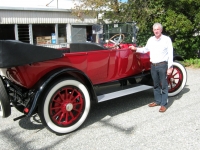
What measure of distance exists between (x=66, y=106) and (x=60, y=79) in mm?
392

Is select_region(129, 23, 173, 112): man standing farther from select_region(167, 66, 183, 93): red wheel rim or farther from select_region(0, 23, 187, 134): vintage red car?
select_region(167, 66, 183, 93): red wheel rim

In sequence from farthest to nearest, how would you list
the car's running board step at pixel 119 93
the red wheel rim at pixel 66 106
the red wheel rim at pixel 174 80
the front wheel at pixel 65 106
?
the red wheel rim at pixel 174 80 → the car's running board step at pixel 119 93 → the red wheel rim at pixel 66 106 → the front wheel at pixel 65 106

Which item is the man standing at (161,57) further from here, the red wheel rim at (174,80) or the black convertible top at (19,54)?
the black convertible top at (19,54)

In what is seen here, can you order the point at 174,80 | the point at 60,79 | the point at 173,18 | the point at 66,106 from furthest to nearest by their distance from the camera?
the point at 173,18 < the point at 174,80 < the point at 66,106 < the point at 60,79

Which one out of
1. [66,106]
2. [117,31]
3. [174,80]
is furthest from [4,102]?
[174,80]

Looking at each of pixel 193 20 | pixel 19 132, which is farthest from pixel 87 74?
pixel 193 20

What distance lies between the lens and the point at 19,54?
261 cm

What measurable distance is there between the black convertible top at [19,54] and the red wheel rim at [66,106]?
20.7 inches

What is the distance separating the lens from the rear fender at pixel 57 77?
2793 mm

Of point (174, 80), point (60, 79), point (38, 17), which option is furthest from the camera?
point (38, 17)

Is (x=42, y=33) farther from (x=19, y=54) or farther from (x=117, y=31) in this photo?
(x=19, y=54)

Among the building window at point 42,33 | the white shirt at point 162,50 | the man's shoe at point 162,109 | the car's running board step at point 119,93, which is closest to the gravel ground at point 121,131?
the man's shoe at point 162,109

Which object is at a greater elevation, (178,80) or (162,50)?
(162,50)

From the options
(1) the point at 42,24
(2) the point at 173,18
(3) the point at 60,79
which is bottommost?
(3) the point at 60,79
